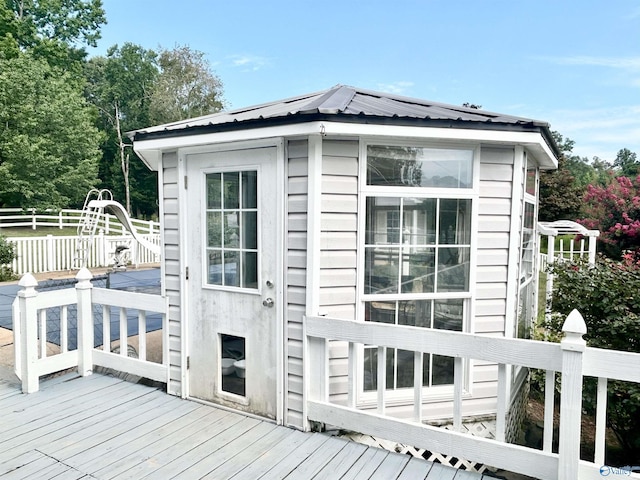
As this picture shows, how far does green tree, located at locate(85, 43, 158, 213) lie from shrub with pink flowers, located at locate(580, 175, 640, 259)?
2448 cm

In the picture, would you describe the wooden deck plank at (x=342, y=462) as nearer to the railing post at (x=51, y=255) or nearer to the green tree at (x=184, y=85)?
the railing post at (x=51, y=255)

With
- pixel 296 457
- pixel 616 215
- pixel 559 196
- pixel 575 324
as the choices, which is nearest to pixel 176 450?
pixel 296 457

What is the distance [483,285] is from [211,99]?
22.1m

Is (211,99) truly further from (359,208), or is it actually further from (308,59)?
(359,208)

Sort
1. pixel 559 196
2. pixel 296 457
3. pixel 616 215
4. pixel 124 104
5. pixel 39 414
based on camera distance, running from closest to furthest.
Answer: pixel 296 457 → pixel 39 414 → pixel 616 215 → pixel 559 196 → pixel 124 104

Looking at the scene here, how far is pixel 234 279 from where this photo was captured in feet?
10.4

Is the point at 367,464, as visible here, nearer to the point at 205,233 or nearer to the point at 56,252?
the point at 205,233

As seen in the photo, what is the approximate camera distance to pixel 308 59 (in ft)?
83.9

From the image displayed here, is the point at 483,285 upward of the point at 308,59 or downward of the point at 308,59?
downward

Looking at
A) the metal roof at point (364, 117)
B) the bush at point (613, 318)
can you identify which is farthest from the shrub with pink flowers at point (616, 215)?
the metal roof at point (364, 117)

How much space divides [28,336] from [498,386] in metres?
3.49

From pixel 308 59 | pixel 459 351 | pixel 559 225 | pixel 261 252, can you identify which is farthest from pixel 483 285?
pixel 308 59

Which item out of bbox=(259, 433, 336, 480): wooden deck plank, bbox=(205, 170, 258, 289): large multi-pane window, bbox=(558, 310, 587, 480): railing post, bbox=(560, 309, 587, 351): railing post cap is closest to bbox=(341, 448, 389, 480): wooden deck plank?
bbox=(259, 433, 336, 480): wooden deck plank

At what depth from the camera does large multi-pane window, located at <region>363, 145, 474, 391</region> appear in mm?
3053
